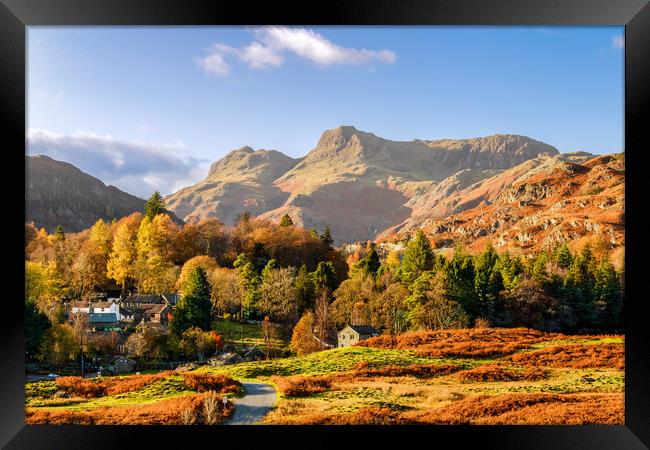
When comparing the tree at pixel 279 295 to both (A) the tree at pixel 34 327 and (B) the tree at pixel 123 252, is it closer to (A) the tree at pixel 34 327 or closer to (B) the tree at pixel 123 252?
(B) the tree at pixel 123 252

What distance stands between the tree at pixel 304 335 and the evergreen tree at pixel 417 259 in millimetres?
1242

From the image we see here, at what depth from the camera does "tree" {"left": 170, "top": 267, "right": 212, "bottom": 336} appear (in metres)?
6.34

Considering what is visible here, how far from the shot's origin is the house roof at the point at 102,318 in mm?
6309

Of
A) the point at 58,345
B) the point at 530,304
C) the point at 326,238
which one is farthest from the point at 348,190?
the point at 58,345

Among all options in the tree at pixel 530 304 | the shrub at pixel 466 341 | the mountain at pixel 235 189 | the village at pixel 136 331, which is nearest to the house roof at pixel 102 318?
the village at pixel 136 331

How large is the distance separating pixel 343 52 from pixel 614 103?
320 cm

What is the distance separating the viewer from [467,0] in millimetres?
4426

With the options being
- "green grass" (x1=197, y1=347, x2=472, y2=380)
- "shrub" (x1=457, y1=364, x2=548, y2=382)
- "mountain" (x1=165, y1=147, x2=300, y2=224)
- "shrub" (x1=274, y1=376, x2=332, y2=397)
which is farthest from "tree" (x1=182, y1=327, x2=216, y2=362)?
"shrub" (x1=457, y1=364, x2=548, y2=382)

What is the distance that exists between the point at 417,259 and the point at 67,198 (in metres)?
4.10

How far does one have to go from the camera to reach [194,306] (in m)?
6.39

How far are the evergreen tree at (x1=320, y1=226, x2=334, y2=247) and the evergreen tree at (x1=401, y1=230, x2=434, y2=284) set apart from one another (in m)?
0.92

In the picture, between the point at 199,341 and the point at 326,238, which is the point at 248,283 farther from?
the point at 326,238

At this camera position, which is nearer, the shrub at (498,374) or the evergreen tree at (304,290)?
the shrub at (498,374)

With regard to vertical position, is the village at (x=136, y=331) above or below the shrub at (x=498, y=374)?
above
